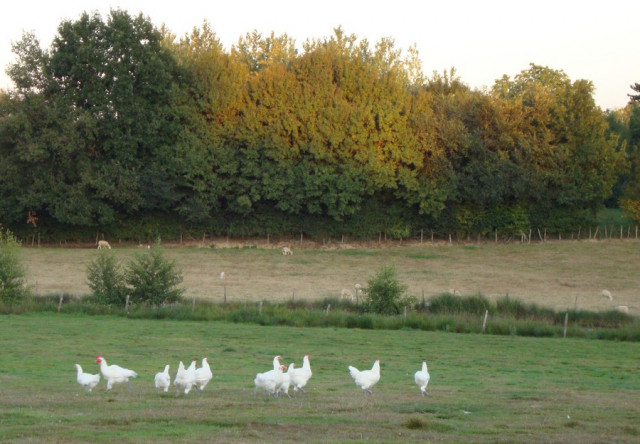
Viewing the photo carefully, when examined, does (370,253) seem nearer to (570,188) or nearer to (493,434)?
(570,188)

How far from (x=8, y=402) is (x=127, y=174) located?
6387cm

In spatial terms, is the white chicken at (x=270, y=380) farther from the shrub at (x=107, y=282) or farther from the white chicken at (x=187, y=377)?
the shrub at (x=107, y=282)

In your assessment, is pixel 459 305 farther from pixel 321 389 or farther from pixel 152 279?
pixel 321 389

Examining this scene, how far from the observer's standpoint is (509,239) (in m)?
90.9

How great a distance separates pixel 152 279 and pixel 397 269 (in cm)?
2985

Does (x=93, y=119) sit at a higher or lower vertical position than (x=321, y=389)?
higher

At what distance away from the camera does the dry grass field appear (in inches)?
2309

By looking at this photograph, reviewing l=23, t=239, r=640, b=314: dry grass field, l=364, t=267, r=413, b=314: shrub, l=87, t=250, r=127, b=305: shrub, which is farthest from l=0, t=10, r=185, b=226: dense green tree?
l=364, t=267, r=413, b=314: shrub

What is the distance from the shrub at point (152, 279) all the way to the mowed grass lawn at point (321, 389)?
4.92 m

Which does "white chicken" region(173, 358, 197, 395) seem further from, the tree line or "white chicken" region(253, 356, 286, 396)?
the tree line

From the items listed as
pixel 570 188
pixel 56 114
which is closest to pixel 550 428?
pixel 56 114

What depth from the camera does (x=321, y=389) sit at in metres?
22.8

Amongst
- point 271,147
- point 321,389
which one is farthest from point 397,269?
point 321,389

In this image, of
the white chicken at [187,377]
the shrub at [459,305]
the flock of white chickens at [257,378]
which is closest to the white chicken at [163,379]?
the flock of white chickens at [257,378]
